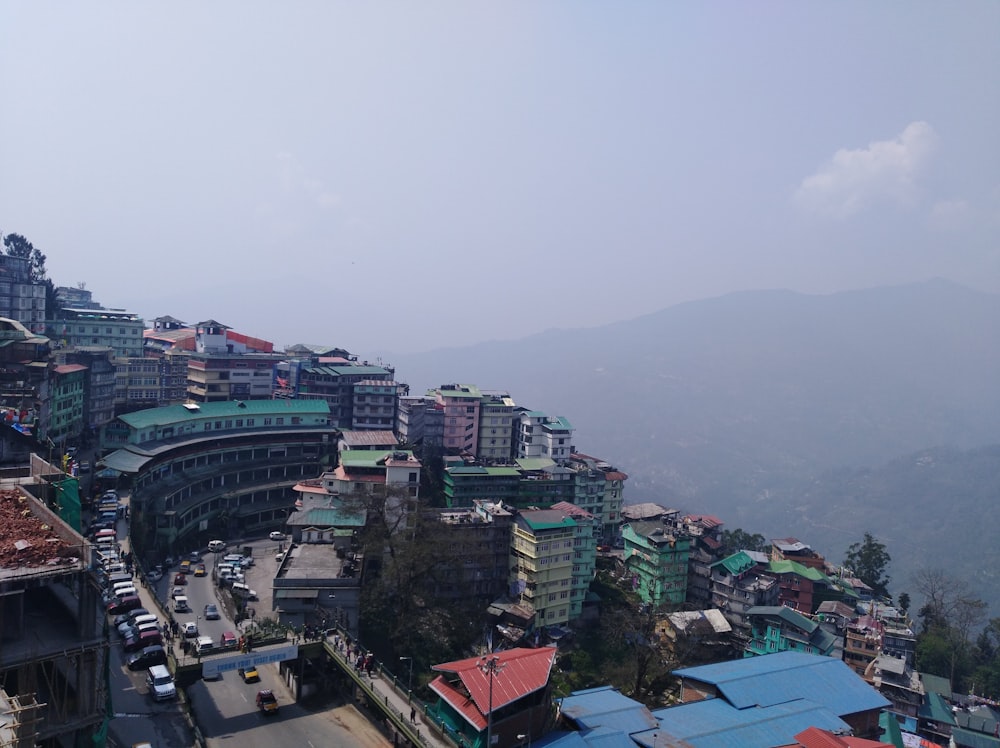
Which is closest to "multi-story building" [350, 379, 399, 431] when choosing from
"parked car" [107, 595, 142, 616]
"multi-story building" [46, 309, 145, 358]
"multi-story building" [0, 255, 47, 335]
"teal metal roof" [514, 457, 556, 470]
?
"teal metal roof" [514, 457, 556, 470]

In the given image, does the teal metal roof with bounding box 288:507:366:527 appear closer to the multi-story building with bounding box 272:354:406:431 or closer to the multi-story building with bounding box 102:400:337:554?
the multi-story building with bounding box 102:400:337:554

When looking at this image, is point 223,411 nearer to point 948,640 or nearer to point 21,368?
point 21,368

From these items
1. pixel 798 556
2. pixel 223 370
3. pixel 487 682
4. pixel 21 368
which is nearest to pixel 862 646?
pixel 798 556

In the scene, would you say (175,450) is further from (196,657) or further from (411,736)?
(411,736)

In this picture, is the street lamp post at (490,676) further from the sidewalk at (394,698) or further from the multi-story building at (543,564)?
the multi-story building at (543,564)

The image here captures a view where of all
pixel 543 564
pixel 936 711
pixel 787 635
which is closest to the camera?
pixel 936 711

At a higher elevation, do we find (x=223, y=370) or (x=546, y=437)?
(x=223, y=370)

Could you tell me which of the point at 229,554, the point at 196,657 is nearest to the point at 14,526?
the point at 196,657
